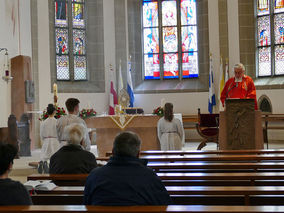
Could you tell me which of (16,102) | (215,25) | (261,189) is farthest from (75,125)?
(215,25)

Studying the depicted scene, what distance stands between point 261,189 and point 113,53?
1337 cm

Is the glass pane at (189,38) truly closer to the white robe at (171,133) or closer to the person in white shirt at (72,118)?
the white robe at (171,133)

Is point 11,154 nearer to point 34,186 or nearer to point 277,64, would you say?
point 34,186

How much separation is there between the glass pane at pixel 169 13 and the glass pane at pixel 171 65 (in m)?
1.10

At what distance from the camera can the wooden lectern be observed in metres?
7.53

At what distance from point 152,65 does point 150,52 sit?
1.49 feet

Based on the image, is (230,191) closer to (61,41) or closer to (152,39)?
(61,41)

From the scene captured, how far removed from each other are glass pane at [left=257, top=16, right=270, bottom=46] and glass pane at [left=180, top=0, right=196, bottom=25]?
7.17 feet

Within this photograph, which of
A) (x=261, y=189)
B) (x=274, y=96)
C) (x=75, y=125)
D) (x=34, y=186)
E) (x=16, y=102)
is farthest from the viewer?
(x=274, y=96)

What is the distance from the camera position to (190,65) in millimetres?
16641

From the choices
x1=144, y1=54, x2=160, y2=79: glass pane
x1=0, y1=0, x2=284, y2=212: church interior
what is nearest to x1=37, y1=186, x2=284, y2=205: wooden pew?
x1=0, y1=0, x2=284, y2=212: church interior

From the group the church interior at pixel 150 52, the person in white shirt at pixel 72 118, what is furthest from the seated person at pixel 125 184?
the church interior at pixel 150 52

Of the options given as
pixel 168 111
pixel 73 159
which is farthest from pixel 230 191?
pixel 168 111

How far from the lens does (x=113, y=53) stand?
1638 cm
